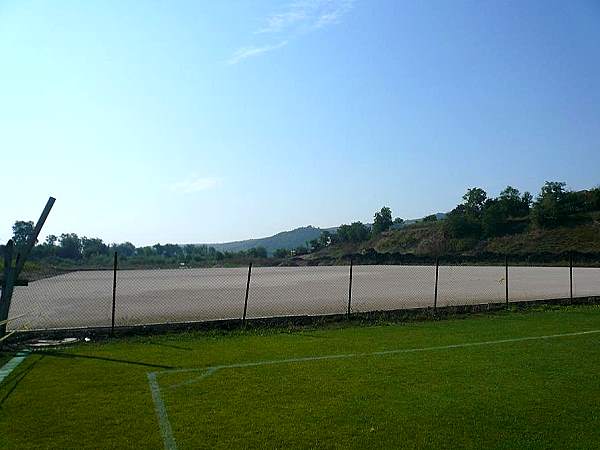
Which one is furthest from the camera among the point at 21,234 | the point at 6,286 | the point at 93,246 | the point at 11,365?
the point at 93,246

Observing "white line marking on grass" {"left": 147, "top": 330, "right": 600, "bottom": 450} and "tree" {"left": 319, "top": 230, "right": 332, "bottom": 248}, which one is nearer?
"white line marking on grass" {"left": 147, "top": 330, "right": 600, "bottom": 450}

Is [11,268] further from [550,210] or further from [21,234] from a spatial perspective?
[550,210]

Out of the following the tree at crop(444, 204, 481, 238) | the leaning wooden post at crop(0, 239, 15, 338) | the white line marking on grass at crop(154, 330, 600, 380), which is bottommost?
the white line marking on grass at crop(154, 330, 600, 380)

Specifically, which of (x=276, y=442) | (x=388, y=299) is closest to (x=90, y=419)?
(x=276, y=442)

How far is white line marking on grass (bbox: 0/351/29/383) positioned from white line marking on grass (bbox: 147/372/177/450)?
2.16 meters

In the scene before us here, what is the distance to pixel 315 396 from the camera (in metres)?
6.48

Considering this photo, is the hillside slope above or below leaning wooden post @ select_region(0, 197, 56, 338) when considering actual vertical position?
above

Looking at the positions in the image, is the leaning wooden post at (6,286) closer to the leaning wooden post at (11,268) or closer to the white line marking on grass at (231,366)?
the leaning wooden post at (11,268)

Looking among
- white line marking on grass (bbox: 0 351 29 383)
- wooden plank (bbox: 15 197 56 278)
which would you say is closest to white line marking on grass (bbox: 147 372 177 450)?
white line marking on grass (bbox: 0 351 29 383)

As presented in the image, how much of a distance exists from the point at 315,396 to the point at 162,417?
1779 mm

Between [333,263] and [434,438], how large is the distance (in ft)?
208

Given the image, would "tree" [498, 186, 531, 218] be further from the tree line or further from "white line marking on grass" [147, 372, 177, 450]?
"white line marking on grass" [147, 372, 177, 450]

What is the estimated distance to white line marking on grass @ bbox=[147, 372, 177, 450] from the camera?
16.5ft

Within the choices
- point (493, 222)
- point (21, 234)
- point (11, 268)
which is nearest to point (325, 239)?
point (493, 222)
